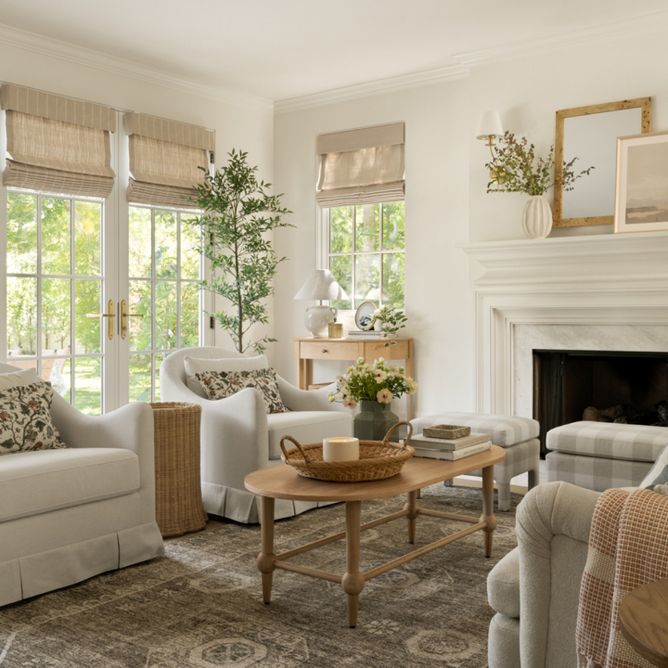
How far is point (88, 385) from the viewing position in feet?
17.8

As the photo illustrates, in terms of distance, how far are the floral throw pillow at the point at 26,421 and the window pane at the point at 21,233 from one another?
166cm

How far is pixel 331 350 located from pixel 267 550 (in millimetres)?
3023

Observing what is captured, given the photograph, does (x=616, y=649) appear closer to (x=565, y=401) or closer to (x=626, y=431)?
(x=626, y=431)

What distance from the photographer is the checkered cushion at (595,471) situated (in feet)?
13.0

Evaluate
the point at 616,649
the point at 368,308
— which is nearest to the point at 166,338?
the point at 368,308

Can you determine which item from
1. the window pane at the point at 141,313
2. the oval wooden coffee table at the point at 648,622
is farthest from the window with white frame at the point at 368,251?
the oval wooden coffee table at the point at 648,622

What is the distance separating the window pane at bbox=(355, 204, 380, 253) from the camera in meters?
6.27

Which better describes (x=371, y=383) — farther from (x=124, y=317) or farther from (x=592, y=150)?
(x=124, y=317)

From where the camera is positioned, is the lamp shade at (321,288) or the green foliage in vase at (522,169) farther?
the lamp shade at (321,288)

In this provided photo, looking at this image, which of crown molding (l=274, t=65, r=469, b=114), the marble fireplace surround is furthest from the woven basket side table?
crown molding (l=274, t=65, r=469, b=114)

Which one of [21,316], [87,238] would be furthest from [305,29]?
[21,316]

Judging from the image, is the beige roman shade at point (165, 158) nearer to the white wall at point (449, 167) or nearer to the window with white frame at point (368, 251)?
the white wall at point (449, 167)

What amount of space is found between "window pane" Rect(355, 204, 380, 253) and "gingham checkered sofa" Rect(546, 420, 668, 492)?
2.48 metres

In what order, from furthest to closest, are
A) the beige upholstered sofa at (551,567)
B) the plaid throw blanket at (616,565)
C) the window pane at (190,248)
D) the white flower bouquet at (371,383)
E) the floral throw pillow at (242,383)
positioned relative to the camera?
the window pane at (190,248) < the floral throw pillow at (242,383) < the white flower bouquet at (371,383) < the beige upholstered sofa at (551,567) < the plaid throw blanket at (616,565)
